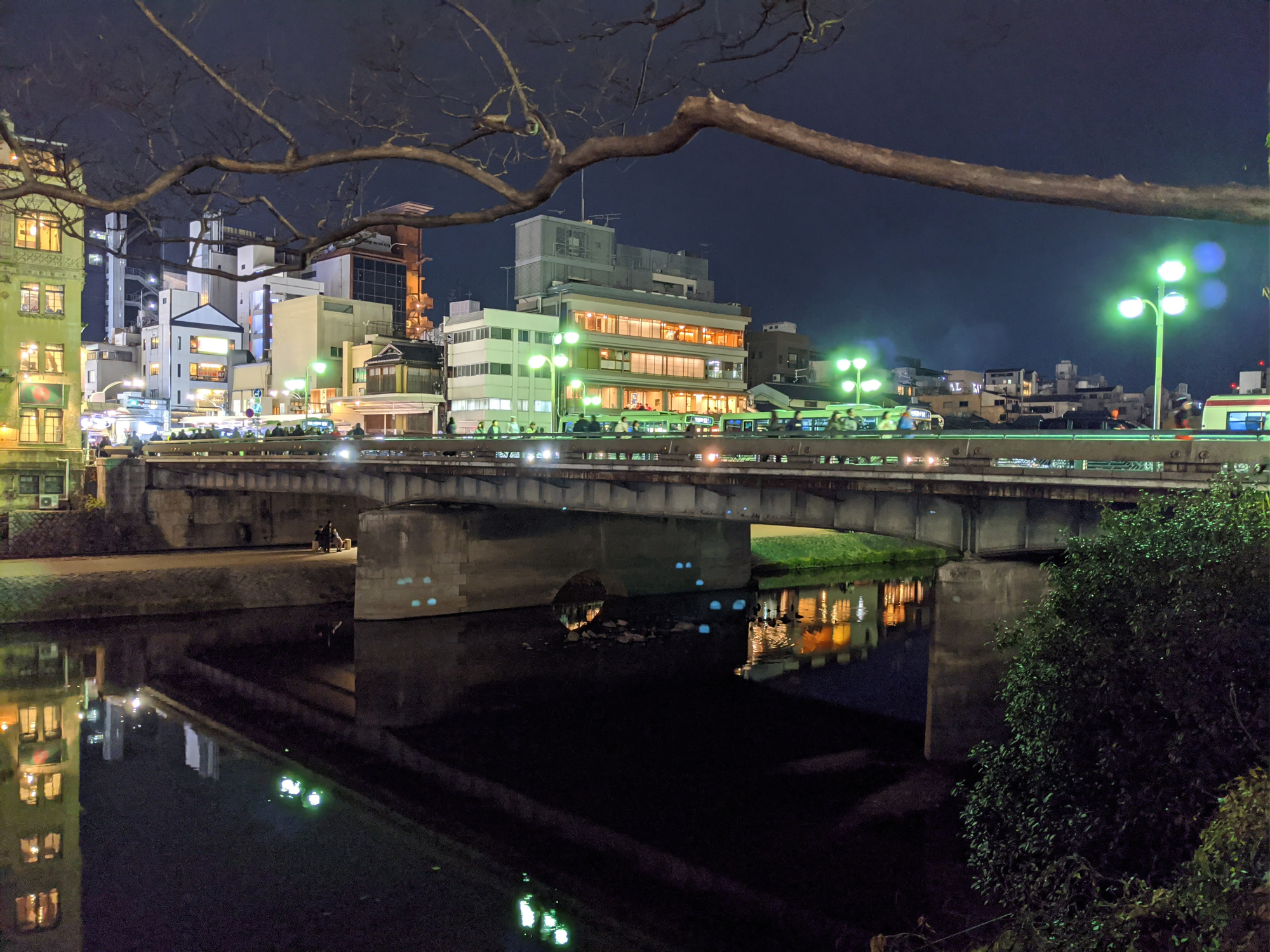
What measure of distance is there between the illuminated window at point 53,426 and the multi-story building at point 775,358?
75.6 meters

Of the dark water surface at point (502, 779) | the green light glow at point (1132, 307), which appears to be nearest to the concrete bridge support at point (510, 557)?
the dark water surface at point (502, 779)

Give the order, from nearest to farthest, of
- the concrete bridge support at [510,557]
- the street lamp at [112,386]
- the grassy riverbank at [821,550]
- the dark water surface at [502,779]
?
the dark water surface at [502,779] → the concrete bridge support at [510,557] → the grassy riverbank at [821,550] → the street lamp at [112,386]

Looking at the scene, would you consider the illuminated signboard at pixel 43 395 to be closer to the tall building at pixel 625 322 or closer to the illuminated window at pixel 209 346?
the tall building at pixel 625 322

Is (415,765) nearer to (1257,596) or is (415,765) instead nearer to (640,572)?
(1257,596)

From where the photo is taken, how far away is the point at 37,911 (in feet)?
47.1

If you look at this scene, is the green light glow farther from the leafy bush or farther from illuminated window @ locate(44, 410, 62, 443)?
illuminated window @ locate(44, 410, 62, 443)

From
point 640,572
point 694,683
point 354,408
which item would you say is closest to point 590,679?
point 694,683

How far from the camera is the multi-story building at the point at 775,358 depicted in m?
109

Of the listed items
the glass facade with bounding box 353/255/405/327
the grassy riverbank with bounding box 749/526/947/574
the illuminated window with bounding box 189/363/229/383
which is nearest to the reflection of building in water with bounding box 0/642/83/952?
the grassy riverbank with bounding box 749/526/947/574

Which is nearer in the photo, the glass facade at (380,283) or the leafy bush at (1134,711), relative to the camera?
the leafy bush at (1134,711)

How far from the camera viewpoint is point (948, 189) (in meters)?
6.11

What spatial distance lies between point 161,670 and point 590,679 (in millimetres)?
15111

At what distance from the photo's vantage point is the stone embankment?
1432 inches

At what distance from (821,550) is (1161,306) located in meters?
35.6
